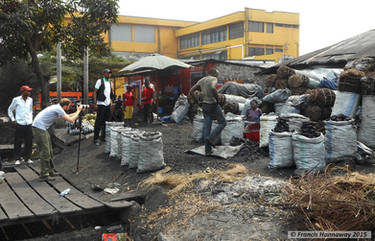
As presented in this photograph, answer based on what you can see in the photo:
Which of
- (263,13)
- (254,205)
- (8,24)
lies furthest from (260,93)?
(263,13)

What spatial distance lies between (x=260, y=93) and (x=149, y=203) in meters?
10.2

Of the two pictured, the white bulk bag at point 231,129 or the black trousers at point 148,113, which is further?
the black trousers at point 148,113

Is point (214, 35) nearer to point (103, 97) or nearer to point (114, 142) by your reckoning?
point (103, 97)

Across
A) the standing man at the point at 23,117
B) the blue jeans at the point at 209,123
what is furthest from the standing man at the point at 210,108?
the standing man at the point at 23,117

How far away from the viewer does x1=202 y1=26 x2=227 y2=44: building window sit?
158ft

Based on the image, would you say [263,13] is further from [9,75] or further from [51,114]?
[51,114]

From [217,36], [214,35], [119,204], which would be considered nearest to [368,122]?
[119,204]

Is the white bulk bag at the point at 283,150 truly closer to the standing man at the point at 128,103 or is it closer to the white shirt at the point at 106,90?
the white shirt at the point at 106,90


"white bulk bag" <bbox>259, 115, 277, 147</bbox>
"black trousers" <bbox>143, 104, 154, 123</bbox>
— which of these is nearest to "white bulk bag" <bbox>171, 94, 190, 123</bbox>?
"black trousers" <bbox>143, 104, 154, 123</bbox>

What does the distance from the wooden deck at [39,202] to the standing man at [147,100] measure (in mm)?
6528

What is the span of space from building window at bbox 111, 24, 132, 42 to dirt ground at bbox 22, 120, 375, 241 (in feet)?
140

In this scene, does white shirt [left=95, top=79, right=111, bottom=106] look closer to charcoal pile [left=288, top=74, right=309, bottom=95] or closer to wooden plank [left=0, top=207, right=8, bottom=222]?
wooden plank [left=0, top=207, right=8, bottom=222]

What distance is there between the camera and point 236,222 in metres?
4.00

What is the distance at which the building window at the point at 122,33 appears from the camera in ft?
166
